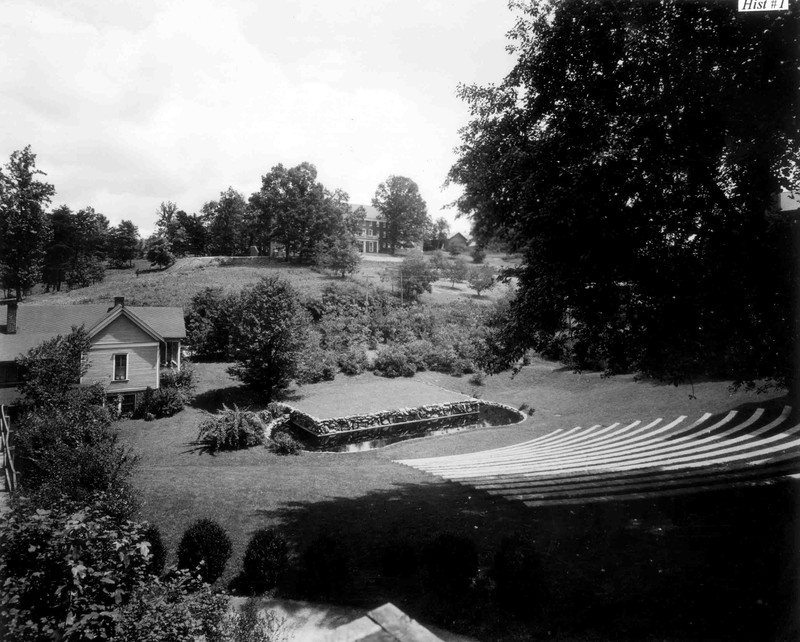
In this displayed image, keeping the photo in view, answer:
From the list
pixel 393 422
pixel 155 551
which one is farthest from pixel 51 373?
pixel 155 551

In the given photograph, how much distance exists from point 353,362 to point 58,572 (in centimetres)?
3451

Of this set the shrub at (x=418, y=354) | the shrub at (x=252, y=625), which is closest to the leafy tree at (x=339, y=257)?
the shrub at (x=418, y=354)

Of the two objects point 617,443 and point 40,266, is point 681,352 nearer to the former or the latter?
point 617,443

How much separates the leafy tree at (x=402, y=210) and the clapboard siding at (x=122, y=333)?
6831 centimetres

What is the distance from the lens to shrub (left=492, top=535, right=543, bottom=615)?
8.78 meters

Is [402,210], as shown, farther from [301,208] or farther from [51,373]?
[51,373]

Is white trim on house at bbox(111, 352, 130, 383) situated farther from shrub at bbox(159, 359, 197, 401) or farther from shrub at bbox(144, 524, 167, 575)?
shrub at bbox(144, 524, 167, 575)

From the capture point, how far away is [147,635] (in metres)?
6.42

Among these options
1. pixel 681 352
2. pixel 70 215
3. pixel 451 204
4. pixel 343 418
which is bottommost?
pixel 343 418

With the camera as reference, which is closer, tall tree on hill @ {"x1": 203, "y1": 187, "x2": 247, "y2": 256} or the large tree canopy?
the large tree canopy

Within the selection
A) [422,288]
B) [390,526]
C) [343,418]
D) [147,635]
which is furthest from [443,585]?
[422,288]

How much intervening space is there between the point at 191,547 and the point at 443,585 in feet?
18.4

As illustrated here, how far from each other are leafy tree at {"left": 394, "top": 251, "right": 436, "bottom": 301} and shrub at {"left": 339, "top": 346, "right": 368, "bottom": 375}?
56.4 ft

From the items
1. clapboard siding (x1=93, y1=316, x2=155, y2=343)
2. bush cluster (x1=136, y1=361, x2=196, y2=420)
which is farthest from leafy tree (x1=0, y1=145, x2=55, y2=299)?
bush cluster (x1=136, y1=361, x2=196, y2=420)
